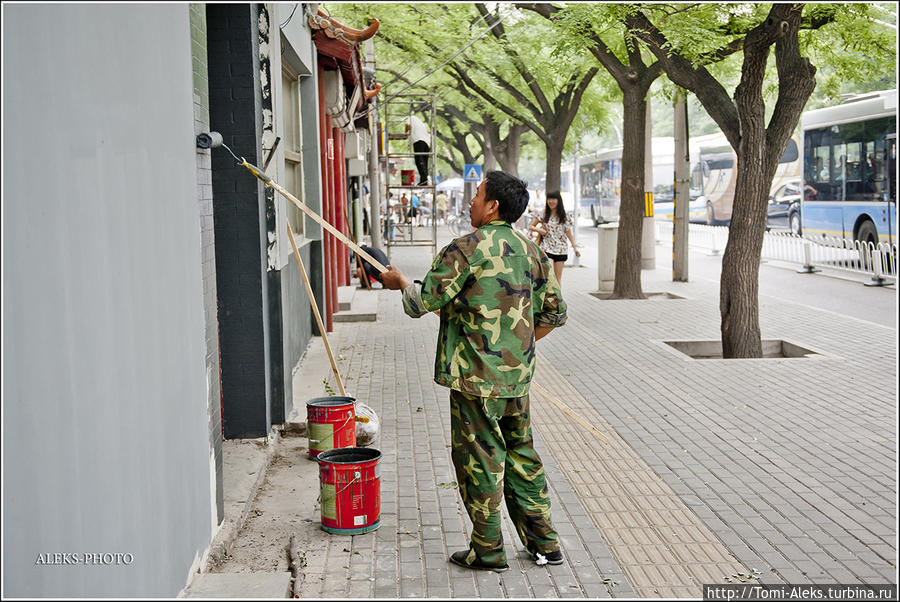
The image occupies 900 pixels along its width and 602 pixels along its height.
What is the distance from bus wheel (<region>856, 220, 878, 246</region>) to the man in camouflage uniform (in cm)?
1679

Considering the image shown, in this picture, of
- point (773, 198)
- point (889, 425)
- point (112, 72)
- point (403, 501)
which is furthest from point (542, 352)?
point (773, 198)

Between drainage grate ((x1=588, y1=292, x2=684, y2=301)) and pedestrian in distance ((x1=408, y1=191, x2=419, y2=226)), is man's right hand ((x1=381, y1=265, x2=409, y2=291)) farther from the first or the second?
pedestrian in distance ((x1=408, y1=191, x2=419, y2=226))

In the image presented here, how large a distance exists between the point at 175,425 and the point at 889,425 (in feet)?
18.8

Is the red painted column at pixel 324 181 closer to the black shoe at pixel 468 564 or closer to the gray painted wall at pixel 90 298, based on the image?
the black shoe at pixel 468 564

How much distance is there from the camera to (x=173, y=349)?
4051 mm

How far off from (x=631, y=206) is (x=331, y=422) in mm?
10697

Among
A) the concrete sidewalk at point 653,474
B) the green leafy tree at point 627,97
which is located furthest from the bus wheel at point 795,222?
the concrete sidewalk at point 653,474

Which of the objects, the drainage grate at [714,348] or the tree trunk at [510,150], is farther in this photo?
the tree trunk at [510,150]

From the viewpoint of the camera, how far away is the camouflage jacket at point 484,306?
4578 mm

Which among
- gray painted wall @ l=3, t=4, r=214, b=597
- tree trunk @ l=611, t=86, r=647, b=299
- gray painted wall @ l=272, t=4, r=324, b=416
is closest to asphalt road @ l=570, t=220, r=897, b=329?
tree trunk @ l=611, t=86, r=647, b=299

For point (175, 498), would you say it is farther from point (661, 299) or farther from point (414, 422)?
point (661, 299)

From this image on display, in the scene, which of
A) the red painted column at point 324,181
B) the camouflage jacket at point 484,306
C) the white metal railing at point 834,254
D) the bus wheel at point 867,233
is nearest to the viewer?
the camouflage jacket at point 484,306

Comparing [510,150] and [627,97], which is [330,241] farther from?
[510,150]

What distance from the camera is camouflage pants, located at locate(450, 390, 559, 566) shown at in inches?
184
